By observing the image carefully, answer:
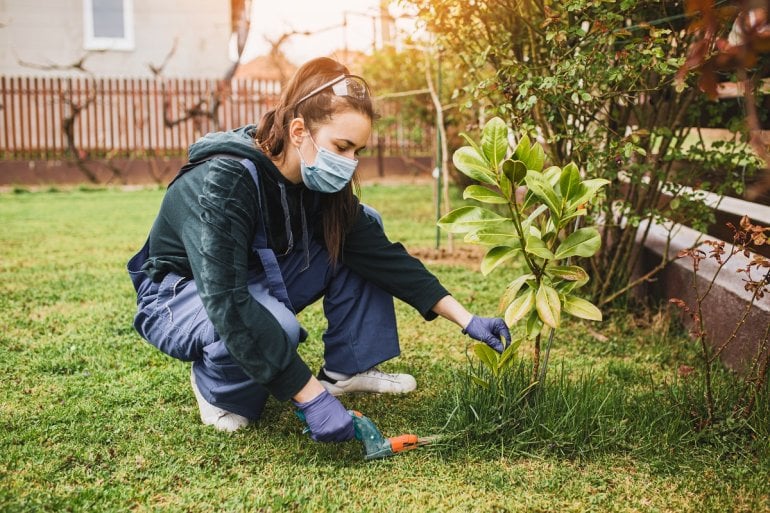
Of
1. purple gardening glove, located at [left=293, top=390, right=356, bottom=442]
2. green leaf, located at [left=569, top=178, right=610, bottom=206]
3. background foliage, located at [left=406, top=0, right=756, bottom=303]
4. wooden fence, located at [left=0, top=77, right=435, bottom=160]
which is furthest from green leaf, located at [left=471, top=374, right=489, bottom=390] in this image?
wooden fence, located at [left=0, top=77, right=435, bottom=160]

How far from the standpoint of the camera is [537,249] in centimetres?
219

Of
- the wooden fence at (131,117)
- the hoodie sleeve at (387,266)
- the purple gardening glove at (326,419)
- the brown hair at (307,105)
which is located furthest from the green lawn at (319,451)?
the wooden fence at (131,117)

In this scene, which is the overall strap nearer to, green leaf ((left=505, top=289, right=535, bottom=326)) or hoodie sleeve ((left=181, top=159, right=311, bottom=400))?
hoodie sleeve ((left=181, top=159, right=311, bottom=400))

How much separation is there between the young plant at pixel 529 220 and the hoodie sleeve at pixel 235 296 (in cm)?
61

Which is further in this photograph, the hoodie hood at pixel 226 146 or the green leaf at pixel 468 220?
the hoodie hood at pixel 226 146

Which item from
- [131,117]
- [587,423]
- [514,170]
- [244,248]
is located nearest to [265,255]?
[244,248]

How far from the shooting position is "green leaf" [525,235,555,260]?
2180 millimetres

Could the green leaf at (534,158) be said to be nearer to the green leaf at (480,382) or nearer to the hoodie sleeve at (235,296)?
the green leaf at (480,382)

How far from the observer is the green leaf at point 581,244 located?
225cm

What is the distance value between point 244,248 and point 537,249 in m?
0.88

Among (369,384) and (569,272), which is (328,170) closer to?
(569,272)

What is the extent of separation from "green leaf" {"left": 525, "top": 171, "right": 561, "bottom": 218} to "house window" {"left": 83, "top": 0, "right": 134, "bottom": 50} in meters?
14.3

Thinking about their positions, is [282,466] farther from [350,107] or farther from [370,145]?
[370,145]

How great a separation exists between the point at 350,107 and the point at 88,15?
13973 mm
